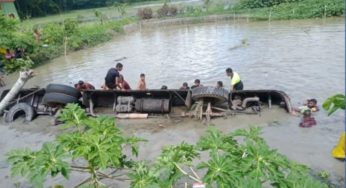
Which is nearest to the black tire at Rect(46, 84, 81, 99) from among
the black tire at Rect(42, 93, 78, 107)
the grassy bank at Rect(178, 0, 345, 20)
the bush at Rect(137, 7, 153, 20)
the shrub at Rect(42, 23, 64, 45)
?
the black tire at Rect(42, 93, 78, 107)

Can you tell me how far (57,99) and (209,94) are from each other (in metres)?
4.86

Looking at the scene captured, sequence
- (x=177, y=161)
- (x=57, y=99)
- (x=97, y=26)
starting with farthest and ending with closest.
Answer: (x=97, y=26), (x=57, y=99), (x=177, y=161)

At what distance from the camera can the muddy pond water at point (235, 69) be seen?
413 inches

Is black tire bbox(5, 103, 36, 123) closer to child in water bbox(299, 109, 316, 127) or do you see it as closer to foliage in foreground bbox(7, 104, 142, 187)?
foliage in foreground bbox(7, 104, 142, 187)

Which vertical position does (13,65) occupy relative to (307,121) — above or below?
above

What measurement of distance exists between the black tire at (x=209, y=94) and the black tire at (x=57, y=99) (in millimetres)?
3975

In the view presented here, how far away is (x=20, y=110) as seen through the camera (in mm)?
13570

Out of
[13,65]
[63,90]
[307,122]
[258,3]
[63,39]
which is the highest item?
[258,3]

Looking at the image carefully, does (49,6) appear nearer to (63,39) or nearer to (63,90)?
(63,39)

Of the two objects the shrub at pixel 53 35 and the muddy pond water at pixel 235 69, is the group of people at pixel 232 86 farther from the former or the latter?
the shrub at pixel 53 35

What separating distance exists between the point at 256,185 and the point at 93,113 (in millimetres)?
9338

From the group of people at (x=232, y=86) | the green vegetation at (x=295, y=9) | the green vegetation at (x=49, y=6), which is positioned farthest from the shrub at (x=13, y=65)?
the green vegetation at (x=49, y=6)

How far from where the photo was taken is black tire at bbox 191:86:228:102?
11.5 metres

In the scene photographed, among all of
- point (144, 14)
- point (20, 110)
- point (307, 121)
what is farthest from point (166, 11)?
point (307, 121)
